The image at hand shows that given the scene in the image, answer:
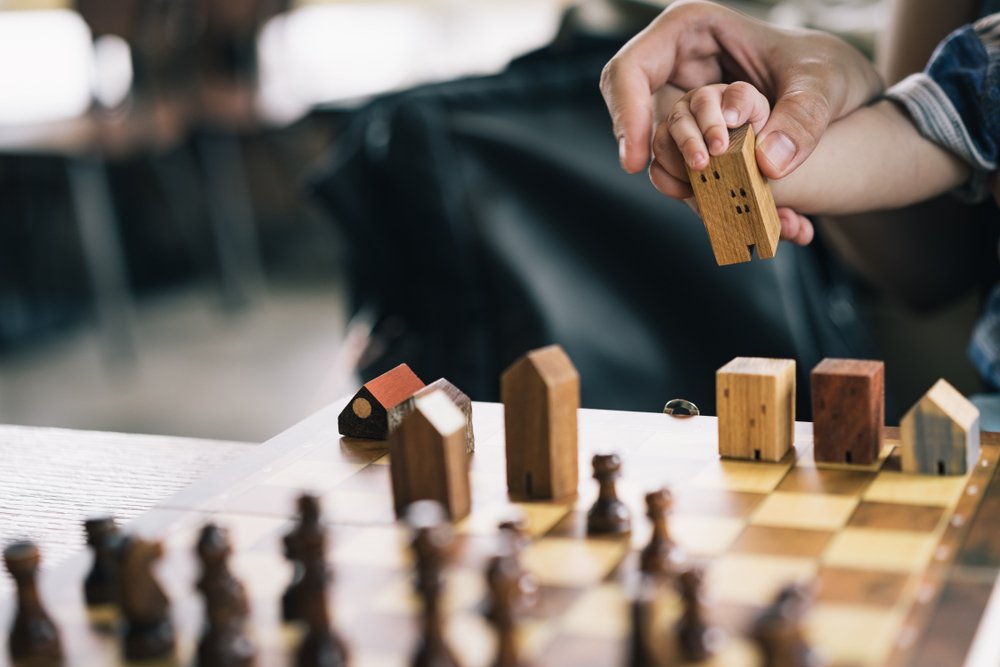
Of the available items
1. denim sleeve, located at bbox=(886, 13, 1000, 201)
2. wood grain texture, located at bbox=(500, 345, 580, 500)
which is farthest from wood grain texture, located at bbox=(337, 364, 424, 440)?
denim sleeve, located at bbox=(886, 13, 1000, 201)

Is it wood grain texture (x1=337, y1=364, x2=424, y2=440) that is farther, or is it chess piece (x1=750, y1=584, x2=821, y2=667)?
wood grain texture (x1=337, y1=364, x2=424, y2=440)

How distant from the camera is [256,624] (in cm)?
72

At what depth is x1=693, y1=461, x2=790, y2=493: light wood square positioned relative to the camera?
35.4 inches

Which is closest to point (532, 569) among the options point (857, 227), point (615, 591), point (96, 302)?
point (615, 591)

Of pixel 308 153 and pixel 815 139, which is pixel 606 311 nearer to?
pixel 815 139

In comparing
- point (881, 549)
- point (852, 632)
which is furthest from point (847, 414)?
point (852, 632)

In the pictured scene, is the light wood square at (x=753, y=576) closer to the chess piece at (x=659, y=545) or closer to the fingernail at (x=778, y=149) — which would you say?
the chess piece at (x=659, y=545)

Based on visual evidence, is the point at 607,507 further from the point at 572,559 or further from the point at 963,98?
the point at 963,98

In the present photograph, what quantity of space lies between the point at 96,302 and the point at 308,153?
1248 mm

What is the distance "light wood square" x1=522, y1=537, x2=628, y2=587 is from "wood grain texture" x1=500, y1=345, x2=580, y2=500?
0.08 metres

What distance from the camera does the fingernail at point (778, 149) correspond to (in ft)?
3.36

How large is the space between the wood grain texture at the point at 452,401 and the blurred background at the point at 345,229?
84 centimetres

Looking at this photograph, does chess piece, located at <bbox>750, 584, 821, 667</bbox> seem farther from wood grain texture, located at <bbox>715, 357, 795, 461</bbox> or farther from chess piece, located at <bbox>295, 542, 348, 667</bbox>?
wood grain texture, located at <bbox>715, 357, 795, 461</bbox>

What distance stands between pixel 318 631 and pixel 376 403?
0.37 m
